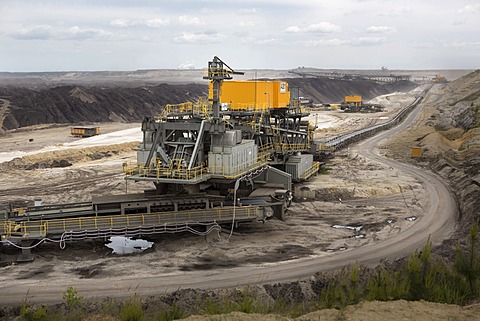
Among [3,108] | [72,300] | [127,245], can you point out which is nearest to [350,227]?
[127,245]

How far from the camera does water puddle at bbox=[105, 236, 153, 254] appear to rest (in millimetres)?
19547

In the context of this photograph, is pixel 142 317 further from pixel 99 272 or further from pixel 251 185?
pixel 251 185

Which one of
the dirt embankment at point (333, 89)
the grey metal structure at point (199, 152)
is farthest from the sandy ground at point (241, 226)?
the dirt embankment at point (333, 89)

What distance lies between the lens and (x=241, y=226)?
22.3m

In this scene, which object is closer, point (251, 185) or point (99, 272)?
point (99, 272)

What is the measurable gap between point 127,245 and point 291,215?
8784 mm

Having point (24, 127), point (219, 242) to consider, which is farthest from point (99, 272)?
point (24, 127)

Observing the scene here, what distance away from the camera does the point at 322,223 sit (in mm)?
23328

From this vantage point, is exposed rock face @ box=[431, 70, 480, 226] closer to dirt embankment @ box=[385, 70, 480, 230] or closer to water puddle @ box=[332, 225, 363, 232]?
dirt embankment @ box=[385, 70, 480, 230]

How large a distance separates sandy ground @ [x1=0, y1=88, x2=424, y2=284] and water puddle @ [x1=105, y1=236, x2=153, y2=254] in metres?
0.47

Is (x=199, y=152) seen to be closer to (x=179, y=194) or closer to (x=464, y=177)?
(x=179, y=194)

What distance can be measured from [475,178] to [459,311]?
766 inches

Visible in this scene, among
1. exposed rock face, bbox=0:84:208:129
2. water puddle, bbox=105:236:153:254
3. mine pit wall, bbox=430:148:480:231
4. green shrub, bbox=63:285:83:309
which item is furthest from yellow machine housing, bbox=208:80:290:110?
exposed rock face, bbox=0:84:208:129

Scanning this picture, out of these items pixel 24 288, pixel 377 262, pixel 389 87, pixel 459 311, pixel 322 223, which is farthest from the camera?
pixel 389 87
